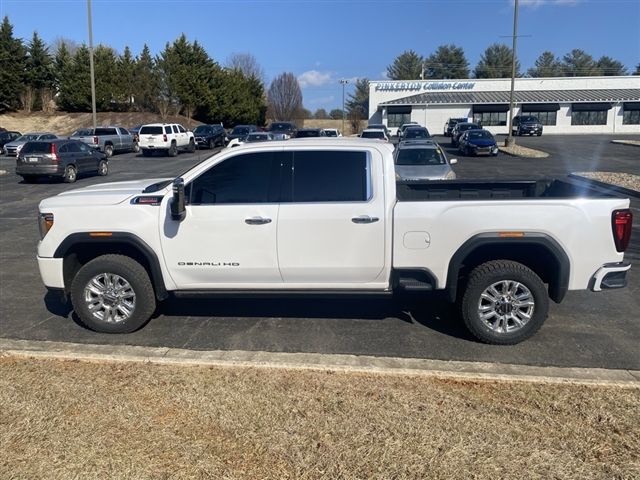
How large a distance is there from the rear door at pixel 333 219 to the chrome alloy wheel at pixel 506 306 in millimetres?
1032

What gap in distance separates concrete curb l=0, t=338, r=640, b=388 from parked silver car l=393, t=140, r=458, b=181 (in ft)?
29.1

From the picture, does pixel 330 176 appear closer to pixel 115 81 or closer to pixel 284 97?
pixel 115 81

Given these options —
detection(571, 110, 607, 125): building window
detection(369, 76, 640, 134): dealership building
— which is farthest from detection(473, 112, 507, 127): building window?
detection(571, 110, 607, 125): building window

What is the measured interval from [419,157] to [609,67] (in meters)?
109

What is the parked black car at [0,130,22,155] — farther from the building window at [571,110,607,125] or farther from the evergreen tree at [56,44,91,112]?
the building window at [571,110,607,125]

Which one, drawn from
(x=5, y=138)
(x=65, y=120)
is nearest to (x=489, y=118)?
(x=65, y=120)

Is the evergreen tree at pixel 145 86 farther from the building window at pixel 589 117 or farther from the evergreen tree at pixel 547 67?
the evergreen tree at pixel 547 67

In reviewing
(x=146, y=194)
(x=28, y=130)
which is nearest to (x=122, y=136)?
(x=28, y=130)

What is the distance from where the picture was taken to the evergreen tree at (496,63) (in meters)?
95.4

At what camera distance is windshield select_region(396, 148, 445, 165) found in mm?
14156

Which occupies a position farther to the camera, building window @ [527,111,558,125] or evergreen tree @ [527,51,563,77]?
evergreen tree @ [527,51,563,77]

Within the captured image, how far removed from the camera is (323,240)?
205 inches

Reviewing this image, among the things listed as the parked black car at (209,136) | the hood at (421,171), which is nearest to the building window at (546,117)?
the parked black car at (209,136)

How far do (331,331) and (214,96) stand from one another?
192 feet
